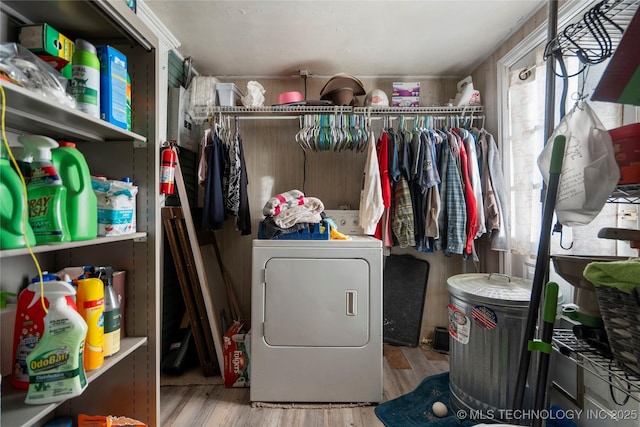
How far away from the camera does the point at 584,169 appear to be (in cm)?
83

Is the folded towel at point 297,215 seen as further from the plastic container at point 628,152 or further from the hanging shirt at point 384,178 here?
the plastic container at point 628,152

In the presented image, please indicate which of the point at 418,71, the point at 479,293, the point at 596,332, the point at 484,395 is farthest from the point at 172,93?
the point at 484,395

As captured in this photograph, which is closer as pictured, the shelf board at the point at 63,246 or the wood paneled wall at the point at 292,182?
the shelf board at the point at 63,246

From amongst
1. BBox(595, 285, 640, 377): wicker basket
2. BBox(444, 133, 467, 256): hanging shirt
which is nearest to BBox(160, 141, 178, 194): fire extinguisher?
BBox(444, 133, 467, 256): hanging shirt

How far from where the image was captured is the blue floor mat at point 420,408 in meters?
1.50

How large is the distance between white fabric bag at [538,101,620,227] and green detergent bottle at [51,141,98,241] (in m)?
1.54

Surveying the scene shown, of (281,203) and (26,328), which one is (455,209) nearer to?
(281,203)

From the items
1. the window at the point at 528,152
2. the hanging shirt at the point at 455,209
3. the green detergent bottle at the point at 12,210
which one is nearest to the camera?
the green detergent bottle at the point at 12,210

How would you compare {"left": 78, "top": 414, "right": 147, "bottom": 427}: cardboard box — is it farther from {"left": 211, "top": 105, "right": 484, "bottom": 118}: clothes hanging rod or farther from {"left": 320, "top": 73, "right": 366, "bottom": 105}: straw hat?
{"left": 320, "top": 73, "right": 366, "bottom": 105}: straw hat

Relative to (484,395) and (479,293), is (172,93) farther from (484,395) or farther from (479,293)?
(484,395)

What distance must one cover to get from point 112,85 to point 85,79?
0.09 metres

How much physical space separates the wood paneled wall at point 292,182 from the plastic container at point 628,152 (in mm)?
1780

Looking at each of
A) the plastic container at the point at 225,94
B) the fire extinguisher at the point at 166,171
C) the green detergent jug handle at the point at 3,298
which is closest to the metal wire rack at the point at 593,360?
the green detergent jug handle at the point at 3,298
